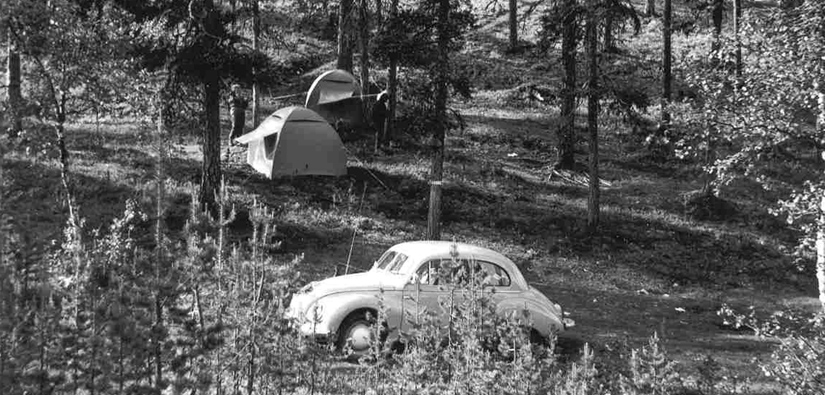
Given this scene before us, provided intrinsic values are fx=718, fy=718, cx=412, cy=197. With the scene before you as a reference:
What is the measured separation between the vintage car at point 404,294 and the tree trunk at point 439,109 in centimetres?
545

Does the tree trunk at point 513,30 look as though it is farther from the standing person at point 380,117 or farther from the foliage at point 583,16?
the foliage at point 583,16

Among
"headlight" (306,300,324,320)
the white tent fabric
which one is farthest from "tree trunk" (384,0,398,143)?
"headlight" (306,300,324,320)

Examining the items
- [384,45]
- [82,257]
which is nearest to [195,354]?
[82,257]

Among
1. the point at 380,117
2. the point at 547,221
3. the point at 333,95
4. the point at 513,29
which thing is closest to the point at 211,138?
the point at 380,117

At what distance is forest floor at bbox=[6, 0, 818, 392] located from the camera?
14.8 meters

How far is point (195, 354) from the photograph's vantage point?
447 cm

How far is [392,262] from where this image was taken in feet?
34.9

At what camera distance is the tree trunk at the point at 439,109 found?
51.0 ft

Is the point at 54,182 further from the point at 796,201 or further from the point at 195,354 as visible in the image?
the point at 796,201

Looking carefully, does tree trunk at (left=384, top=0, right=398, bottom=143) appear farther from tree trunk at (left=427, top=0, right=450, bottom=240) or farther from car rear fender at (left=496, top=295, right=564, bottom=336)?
car rear fender at (left=496, top=295, right=564, bottom=336)

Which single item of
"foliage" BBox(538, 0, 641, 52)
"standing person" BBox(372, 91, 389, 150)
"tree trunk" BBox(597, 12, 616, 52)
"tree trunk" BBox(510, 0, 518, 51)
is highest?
"tree trunk" BBox(510, 0, 518, 51)

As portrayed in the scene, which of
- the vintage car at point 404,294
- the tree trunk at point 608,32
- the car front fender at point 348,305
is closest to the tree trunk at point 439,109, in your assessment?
the tree trunk at point 608,32

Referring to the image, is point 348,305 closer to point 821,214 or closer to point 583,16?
point 821,214

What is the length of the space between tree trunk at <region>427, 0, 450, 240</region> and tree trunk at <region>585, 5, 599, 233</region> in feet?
14.4
